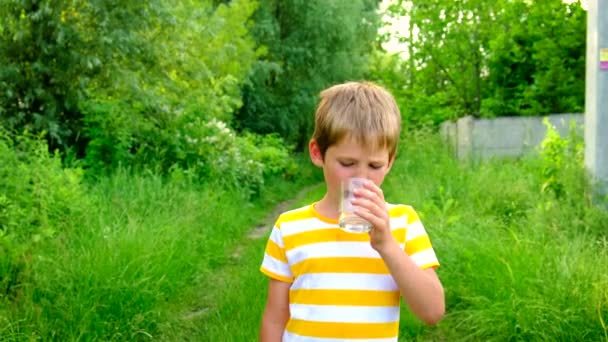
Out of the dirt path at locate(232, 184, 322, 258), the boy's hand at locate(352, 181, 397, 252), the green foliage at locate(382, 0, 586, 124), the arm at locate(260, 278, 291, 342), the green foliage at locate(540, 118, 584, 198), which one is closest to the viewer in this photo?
the boy's hand at locate(352, 181, 397, 252)

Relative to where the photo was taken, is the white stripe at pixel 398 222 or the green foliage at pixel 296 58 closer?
the white stripe at pixel 398 222

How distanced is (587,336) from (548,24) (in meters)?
10.6

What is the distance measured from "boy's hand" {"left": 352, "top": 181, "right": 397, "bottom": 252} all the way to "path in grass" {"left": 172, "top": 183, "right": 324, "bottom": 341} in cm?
285

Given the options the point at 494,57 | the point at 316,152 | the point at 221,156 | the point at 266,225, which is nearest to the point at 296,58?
the point at 494,57

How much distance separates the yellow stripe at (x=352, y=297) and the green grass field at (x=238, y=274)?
2.20 metres

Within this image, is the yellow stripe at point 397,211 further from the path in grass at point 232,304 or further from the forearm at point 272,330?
the path in grass at point 232,304

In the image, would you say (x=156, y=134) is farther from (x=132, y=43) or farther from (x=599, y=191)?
(x=599, y=191)

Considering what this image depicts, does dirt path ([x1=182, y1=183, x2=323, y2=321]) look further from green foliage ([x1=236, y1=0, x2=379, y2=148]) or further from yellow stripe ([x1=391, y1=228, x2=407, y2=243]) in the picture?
green foliage ([x1=236, y1=0, x2=379, y2=148])

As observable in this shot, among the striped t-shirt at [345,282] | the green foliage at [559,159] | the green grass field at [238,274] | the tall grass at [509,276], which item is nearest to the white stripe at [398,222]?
the striped t-shirt at [345,282]

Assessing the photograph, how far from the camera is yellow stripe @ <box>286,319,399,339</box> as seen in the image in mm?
2186

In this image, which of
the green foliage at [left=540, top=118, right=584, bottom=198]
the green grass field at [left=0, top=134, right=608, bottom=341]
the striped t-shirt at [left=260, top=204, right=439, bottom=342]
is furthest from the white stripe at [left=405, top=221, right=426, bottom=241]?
the green foliage at [left=540, top=118, right=584, bottom=198]

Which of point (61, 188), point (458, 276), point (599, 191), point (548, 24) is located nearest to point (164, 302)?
point (61, 188)

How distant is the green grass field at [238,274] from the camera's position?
14.3 ft

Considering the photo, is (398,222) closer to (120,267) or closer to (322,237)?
(322,237)
